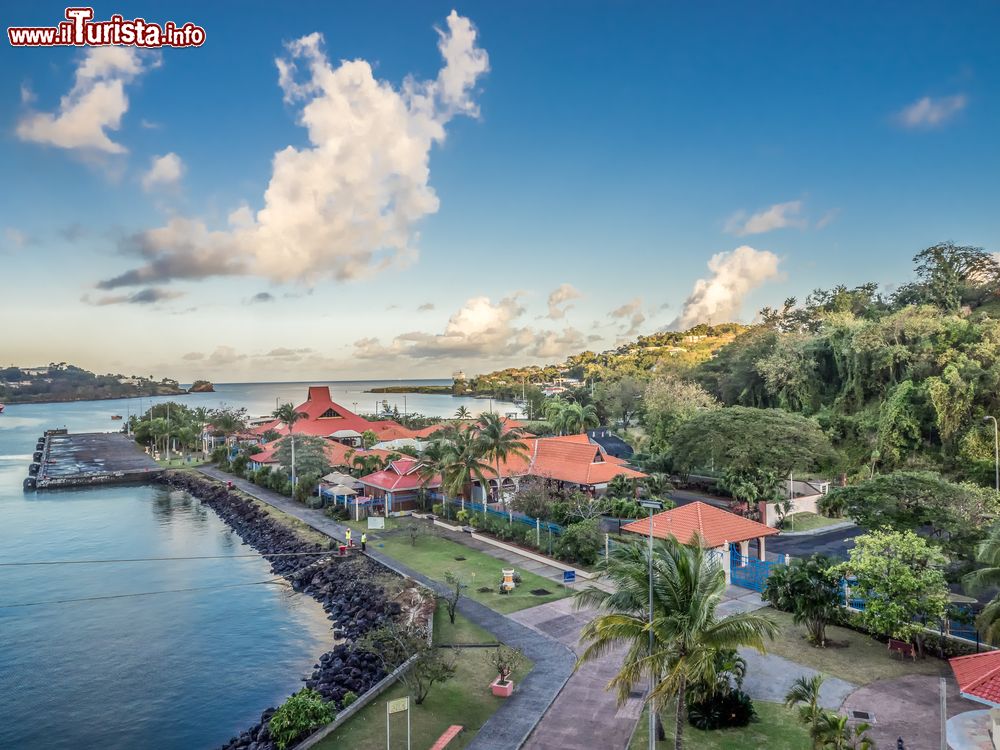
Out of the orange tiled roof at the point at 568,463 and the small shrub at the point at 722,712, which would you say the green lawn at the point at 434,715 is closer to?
the small shrub at the point at 722,712

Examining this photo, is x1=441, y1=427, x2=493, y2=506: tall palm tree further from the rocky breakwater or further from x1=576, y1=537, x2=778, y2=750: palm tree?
x1=576, y1=537, x2=778, y2=750: palm tree

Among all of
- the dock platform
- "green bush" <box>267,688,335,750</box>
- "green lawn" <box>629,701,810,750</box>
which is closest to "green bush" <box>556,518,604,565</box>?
"green lawn" <box>629,701,810,750</box>

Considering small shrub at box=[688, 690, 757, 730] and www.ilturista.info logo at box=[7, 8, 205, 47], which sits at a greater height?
www.ilturista.info logo at box=[7, 8, 205, 47]

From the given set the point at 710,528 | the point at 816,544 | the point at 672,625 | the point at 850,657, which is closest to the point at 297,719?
the point at 672,625

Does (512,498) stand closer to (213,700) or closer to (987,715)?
(213,700)

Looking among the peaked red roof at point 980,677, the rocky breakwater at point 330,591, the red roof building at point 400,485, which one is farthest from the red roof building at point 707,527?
the red roof building at point 400,485

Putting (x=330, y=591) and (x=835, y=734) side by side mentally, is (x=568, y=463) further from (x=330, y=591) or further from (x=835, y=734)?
(x=835, y=734)
